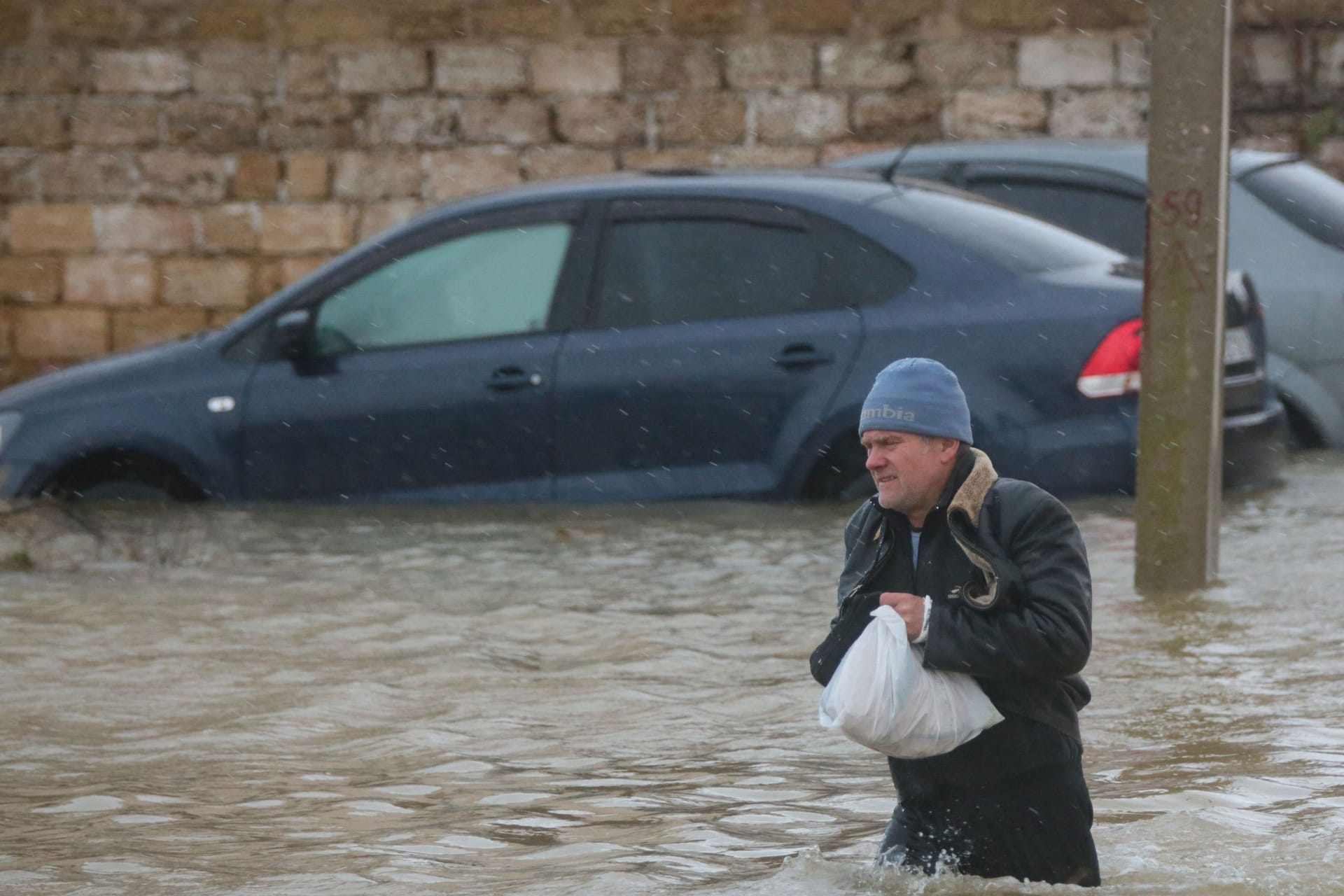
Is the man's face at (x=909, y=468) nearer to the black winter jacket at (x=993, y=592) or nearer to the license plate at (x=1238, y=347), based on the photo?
the black winter jacket at (x=993, y=592)

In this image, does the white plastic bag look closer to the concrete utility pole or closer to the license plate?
the concrete utility pole

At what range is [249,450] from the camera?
864 centimetres

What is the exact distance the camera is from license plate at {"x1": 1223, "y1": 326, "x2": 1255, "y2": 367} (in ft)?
27.4

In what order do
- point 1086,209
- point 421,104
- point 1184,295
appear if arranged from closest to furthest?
point 1184,295, point 1086,209, point 421,104

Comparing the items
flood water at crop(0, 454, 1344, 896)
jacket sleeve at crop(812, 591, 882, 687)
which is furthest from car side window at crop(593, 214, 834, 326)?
jacket sleeve at crop(812, 591, 882, 687)

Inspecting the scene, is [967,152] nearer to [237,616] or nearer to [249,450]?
[249,450]

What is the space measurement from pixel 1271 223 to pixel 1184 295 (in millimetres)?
2921

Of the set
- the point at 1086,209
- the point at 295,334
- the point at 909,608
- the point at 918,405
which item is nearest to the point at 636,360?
the point at 295,334

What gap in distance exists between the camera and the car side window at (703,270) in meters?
8.30

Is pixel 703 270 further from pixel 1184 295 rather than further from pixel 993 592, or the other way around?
pixel 993 592

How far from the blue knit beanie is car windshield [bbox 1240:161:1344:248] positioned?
19.8 ft

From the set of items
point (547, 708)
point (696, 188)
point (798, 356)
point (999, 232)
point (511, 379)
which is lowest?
point (547, 708)

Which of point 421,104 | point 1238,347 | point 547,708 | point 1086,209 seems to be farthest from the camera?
point 421,104

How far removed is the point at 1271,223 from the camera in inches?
374
